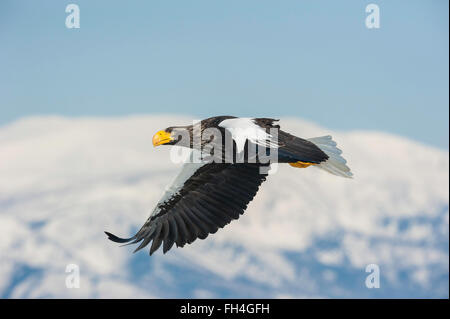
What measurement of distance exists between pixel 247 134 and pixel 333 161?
1744 mm

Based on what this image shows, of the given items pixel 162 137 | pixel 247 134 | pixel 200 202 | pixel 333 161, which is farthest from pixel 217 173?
pixel 333 161

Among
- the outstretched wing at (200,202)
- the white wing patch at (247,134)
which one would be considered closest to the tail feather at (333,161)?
the outstretched wing at (200,202)

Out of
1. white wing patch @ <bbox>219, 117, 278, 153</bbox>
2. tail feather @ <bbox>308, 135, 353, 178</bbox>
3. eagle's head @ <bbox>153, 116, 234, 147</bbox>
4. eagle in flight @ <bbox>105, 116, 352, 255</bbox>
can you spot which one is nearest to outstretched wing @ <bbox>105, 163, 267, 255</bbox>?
eagle in flight @ <bbox>105, 116, 352, 255</bbox>

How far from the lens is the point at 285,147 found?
8.70 metres

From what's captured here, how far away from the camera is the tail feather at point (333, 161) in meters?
9.92

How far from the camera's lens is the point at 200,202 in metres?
9.77

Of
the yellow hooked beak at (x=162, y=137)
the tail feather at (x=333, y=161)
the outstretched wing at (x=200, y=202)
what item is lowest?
the outstretched wing at (x=200, y=202)

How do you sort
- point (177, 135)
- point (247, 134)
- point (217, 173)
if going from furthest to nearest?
point (217, 173) → point (177, 135) → point (247, 134)

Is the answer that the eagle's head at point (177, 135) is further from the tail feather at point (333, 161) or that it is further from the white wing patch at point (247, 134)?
the tail feather at point (333, 161)

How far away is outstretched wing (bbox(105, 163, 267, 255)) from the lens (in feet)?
31.2

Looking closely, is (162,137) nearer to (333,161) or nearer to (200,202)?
(200,202)

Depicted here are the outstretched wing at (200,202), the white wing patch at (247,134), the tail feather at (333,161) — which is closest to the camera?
the white wing patch at (247,134)
